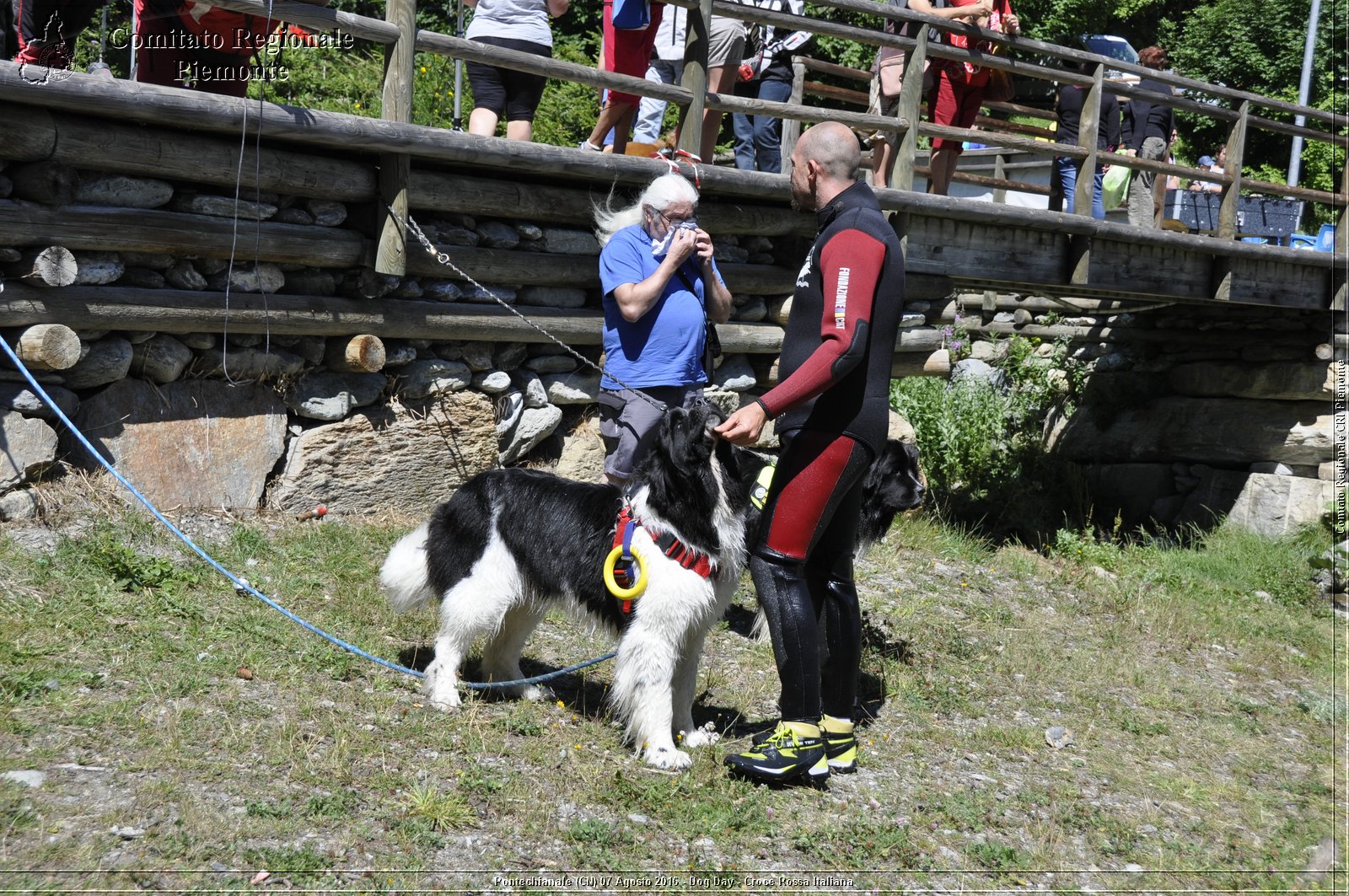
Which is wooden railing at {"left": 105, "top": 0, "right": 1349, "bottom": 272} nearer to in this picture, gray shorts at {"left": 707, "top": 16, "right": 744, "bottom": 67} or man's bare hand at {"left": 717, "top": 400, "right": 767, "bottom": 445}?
gray shorts at {"left": 707, "top": 16, "right": 744, "bottom": 67}

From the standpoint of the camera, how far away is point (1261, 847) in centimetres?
451

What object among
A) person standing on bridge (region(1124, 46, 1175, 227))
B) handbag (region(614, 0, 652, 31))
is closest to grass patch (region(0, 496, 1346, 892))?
handbag (region(614, 0, 652, 31))

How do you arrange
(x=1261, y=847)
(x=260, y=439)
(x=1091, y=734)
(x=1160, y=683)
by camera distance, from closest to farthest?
1. (x=1261, y=847)
2. (x=1091, y=734)
3. (x=260, y=439)
4. (x=1160, y=683)

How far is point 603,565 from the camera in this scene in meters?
4.23

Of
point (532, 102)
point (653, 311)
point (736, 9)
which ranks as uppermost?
point (736, 9)

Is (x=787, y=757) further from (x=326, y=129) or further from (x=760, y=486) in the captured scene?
(x=326, y=129)

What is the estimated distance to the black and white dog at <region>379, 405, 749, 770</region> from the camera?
405 cm

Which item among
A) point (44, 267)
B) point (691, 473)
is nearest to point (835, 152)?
point (691, 473)

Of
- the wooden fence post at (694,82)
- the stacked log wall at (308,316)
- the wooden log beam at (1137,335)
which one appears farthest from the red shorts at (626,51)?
the wooden log beam at (1137,335)

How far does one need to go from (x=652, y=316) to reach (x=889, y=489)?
1.79m

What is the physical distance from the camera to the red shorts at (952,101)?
8281 mm

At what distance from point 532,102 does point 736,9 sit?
4.39 ft

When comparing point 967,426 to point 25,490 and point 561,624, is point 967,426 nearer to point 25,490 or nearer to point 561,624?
point 561,624

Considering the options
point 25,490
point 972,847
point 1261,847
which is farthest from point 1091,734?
point 25,490
